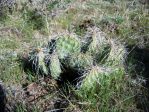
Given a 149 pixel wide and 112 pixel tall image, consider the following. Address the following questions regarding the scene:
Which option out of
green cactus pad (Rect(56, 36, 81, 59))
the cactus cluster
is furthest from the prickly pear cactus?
green cactus pad (Rect(56, 36, 81, 59))

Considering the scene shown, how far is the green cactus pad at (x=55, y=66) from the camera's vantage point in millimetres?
3332

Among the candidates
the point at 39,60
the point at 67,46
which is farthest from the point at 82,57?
the point at 39,60

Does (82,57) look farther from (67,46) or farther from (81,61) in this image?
(67,46)

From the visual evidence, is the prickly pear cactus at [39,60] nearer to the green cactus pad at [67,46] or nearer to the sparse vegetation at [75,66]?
the sparse vegetation at [75,66]

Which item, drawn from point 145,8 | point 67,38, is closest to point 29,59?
point 67,38

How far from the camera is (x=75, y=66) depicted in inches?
133

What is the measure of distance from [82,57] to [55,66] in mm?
277

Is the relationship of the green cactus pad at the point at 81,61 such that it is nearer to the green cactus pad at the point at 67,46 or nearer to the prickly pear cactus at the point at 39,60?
the green cactus pad at the point at 67,46

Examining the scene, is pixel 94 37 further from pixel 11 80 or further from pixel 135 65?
pixel 11 80

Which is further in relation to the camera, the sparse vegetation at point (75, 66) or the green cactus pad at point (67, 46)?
the green cactus pad at point (67, 46)

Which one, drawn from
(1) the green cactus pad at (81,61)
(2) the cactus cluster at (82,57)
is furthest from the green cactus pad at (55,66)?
(1) the green cactus pad at (81,61)

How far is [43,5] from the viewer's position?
183 inches

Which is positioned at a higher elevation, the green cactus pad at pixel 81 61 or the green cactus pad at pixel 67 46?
the green cactus pad at pixel 67 46

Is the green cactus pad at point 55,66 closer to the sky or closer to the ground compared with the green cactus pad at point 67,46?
closer to the ground
